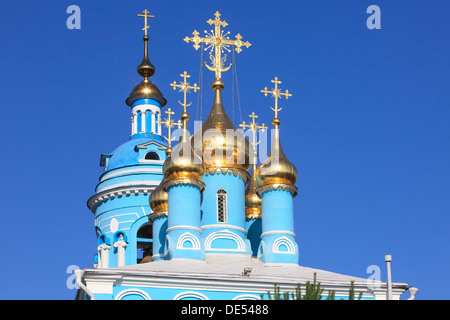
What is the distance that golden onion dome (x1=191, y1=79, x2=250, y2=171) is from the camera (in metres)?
29.4

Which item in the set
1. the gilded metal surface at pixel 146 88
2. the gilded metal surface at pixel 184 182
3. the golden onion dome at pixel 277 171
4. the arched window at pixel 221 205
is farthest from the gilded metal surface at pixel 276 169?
the gilded metal surface at pixel 146 88

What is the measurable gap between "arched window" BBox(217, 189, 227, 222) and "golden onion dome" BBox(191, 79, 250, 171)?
31.1 inches

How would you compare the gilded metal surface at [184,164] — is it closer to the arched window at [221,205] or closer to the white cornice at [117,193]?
the arched window at [221,205]

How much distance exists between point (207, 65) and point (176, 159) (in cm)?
436

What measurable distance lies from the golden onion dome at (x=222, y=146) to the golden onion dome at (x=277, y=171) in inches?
30.5

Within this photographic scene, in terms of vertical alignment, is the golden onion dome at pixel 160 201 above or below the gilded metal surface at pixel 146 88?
below

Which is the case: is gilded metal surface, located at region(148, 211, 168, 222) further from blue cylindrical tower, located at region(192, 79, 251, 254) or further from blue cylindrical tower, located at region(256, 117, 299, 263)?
blue cylindrical tower, located at region(256, 117, 299, 263)

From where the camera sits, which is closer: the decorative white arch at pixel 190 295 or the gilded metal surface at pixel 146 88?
the decorative white arch at pixel 190 295

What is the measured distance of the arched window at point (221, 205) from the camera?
2891cm

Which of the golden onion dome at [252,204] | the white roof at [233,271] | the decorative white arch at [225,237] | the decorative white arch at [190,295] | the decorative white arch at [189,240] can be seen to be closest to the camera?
the decorative white arch at [190,295]

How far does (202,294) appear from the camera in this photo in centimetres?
2500

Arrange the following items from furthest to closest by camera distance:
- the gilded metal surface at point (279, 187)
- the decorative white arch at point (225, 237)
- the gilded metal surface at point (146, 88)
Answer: the gilded metal surface at point (146, 88) → the gilded metal surface at point (279, 187) → the decorative white arch at point (225, 237)

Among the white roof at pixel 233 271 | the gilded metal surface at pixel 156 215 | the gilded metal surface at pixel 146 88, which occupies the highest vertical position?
the gilded metal surface at pixel 146 88
